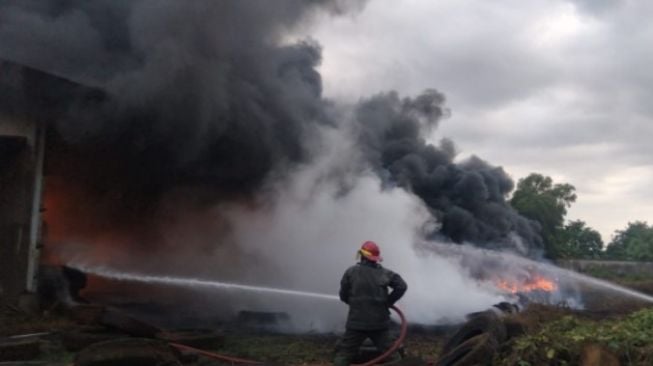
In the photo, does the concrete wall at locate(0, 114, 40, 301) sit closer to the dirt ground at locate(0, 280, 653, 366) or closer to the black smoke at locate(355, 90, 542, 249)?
the dirt ground at locate(0, 280, 653, 366)

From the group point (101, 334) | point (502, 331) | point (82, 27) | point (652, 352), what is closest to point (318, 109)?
point (82, 27)

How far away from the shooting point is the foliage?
215 inches

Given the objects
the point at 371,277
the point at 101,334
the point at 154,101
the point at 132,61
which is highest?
the point at 132,61

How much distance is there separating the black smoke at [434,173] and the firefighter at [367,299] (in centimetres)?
1123

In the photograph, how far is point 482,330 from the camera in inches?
268

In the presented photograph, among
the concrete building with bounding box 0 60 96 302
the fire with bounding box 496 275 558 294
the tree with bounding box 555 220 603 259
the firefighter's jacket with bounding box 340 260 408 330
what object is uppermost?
the tree with bounding box 555 220 603 259

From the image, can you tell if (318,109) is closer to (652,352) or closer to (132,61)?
(132,61)

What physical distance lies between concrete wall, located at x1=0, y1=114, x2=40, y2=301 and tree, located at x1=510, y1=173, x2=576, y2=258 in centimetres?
2709

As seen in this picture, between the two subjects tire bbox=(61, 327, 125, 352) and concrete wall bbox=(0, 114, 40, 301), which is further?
concrete wall bbox=(0, 114, 40, 301)

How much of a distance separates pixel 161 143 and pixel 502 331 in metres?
8.24

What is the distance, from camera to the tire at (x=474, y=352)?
6062 millimetres

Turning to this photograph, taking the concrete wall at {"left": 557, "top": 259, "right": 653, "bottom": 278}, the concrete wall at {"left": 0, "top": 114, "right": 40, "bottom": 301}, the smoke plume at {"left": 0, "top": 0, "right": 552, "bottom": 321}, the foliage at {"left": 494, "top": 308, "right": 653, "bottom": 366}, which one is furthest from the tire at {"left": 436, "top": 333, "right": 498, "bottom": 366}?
the concrete wall at {"left": 557, "top": 259, "right": 653, "bottom": 278}

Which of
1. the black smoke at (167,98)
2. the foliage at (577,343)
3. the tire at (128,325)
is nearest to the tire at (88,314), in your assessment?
the tire at (128,325)

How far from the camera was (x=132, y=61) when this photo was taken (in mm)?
12336
